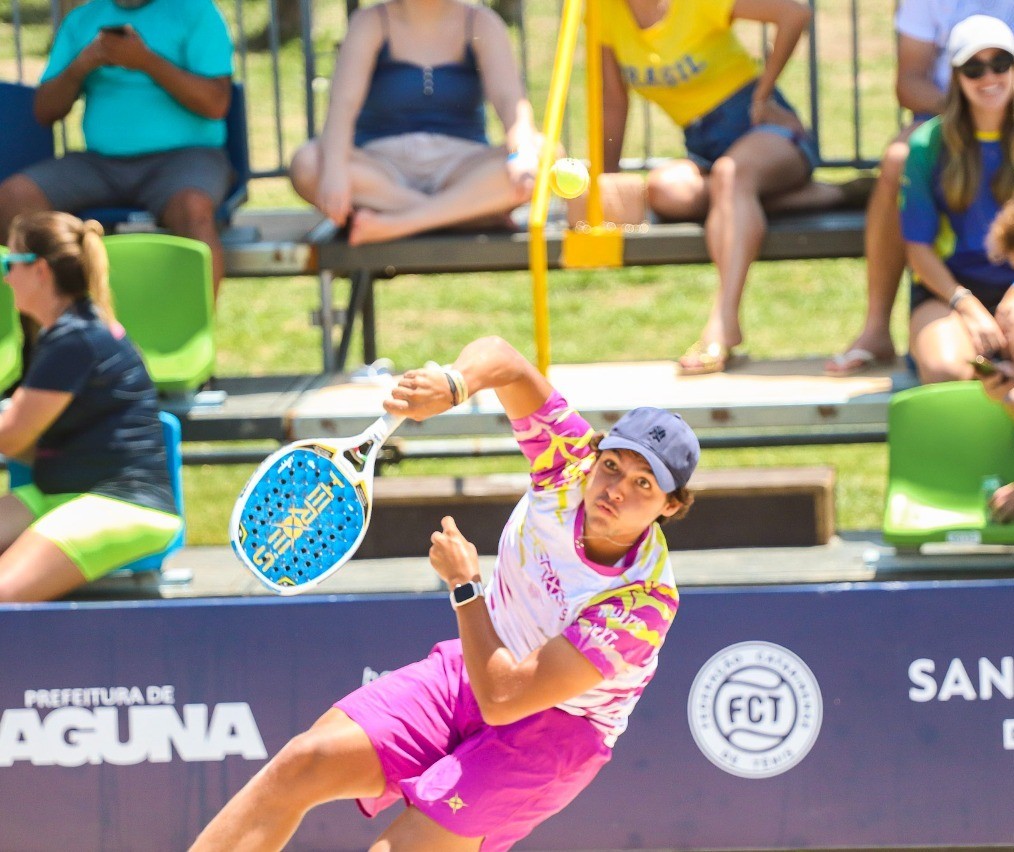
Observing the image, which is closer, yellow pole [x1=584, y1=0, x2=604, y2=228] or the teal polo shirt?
yellow pole [x1=584, y1=0, x2=604, y2=228]

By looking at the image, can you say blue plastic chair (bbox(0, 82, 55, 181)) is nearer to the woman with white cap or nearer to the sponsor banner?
the sponsor banner

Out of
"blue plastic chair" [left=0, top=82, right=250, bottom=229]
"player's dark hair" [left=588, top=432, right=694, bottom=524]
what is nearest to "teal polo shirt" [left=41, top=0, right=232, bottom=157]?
"blue plastic chair" [left=0, top=82, right=250, bottom=229]

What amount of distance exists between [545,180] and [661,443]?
2.04 metres

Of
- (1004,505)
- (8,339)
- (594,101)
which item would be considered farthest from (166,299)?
(1004,505)

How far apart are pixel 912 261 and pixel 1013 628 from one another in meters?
1.41

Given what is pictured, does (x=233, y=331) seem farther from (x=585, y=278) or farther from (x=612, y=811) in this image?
(x=612, y=811)

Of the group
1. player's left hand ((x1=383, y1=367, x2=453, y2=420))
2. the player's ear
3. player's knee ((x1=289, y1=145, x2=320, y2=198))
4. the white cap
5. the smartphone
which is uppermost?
the white cap

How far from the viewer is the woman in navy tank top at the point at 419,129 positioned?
19.2ft

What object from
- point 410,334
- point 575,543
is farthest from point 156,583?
point 410,334

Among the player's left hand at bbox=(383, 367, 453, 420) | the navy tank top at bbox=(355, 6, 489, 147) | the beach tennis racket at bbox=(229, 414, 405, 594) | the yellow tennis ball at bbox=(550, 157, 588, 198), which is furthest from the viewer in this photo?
the navy tank top at bbox=(355, 6, 489, 147)

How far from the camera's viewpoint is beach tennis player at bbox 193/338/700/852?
3.37m

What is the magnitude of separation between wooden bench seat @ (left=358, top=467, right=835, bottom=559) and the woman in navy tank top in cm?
97

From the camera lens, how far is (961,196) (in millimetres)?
5211

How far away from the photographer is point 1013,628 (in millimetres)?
4371
